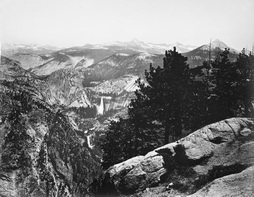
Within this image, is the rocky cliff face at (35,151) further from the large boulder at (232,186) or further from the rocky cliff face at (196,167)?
the large boulder at (232,186)

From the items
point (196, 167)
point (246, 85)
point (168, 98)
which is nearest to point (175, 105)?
point (168, 98)

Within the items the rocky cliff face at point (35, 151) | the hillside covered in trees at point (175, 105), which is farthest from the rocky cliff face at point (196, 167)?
the rocky cliff face at point (35, 151)

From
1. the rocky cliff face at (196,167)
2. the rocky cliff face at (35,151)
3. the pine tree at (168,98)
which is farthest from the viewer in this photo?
the rocky cliff face at (35,151)

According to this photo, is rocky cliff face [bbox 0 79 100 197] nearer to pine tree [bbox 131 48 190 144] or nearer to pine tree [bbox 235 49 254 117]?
pine tree [bbox 131 48 190 144]

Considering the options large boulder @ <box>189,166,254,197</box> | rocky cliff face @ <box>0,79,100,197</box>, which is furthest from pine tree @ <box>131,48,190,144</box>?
rocky cliff face @ <box>0,79,100,197</box>

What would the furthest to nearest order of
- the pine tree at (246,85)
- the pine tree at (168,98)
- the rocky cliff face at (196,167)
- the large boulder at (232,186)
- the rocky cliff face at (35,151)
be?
1. the rocky cliff face at (35,151)
2. the pine tree at (246,85)
3. the pine tree at (168,98)
4. the rocky cliff face at (196,167)
5. the large boulder at (232,186)

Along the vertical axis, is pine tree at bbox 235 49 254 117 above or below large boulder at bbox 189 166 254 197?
above

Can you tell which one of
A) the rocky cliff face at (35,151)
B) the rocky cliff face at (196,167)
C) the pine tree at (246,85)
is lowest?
the rocky cliff face at (35,151)

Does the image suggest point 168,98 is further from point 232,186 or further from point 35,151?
point 35,151
